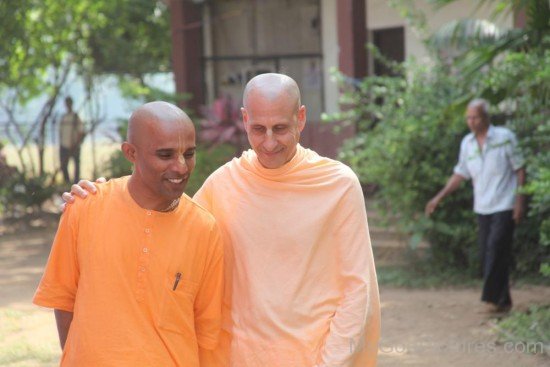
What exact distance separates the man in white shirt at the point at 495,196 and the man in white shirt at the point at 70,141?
380 inches

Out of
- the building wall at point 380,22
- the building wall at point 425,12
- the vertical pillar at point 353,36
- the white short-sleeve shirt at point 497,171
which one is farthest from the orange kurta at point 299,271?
the building wall at point 380,22

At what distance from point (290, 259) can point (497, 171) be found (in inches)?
212

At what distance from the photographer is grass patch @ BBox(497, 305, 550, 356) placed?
730 cm

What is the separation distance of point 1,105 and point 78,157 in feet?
5.18

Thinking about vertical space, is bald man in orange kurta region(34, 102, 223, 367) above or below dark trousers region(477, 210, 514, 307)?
above

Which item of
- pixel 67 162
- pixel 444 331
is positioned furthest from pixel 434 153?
pixel 67 162

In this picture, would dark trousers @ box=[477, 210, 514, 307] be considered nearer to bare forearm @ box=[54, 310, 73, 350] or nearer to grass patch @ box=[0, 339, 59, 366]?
grass patch @ box=[0, 339, 59, 366]

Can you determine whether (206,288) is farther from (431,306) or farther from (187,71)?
(187,71)

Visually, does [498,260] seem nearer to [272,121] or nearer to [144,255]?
[272,121]

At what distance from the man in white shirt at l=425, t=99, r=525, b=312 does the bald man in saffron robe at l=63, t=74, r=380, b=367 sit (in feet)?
16.7

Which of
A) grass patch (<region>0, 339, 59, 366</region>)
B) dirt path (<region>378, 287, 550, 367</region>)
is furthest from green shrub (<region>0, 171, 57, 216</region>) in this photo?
grass patch (<region>0, 339, 59, 366</region>)

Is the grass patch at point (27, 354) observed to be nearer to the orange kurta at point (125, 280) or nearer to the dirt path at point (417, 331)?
the dirt path at point (417, 331)

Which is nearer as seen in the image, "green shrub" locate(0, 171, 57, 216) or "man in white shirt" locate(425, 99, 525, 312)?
"man in white shirt" locate(425, 99, 525, 312)

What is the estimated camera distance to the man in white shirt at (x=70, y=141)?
17062 mm
